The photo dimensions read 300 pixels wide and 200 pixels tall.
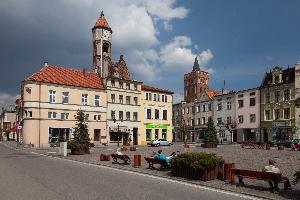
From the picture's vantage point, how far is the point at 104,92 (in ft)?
210

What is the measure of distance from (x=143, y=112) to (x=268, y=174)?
54.5m

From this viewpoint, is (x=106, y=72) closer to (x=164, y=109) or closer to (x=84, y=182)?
(x=164, y=109)

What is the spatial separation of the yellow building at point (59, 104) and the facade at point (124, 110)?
1368 mm

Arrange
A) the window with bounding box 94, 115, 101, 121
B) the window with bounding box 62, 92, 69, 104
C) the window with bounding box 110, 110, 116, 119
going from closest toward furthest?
the window with bounding box 62, 92, 69, 104
the window with bounding box 94, 115, 101, 121
the window with bounding box 110, 110, 116, 119

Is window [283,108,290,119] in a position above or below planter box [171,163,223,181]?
above

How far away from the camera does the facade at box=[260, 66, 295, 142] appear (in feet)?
200

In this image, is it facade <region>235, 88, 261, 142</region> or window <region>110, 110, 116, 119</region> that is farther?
facade <region>235, 88, 261, 142</region>

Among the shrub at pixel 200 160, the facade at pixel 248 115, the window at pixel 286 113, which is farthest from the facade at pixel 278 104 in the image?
the shrub at pixel 200 160

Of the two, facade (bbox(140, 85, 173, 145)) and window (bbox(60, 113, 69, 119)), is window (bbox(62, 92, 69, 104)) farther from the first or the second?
facade (bbox(140, 85, 173, 145))

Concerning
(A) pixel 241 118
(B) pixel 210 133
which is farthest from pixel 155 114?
(B) pixel 210 133

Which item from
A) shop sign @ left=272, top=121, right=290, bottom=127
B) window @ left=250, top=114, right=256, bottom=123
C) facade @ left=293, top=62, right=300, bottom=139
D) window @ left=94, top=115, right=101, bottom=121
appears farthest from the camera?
window @ left=250, top=114, right=256, bottom=123

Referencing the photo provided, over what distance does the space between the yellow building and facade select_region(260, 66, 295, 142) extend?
27.9 metres

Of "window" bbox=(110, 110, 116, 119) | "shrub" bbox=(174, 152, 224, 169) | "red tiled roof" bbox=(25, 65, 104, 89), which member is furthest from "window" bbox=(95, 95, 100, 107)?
"shrub" bbox=(174, 152, 224, 169)

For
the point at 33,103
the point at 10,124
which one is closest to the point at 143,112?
the point at 33,103
